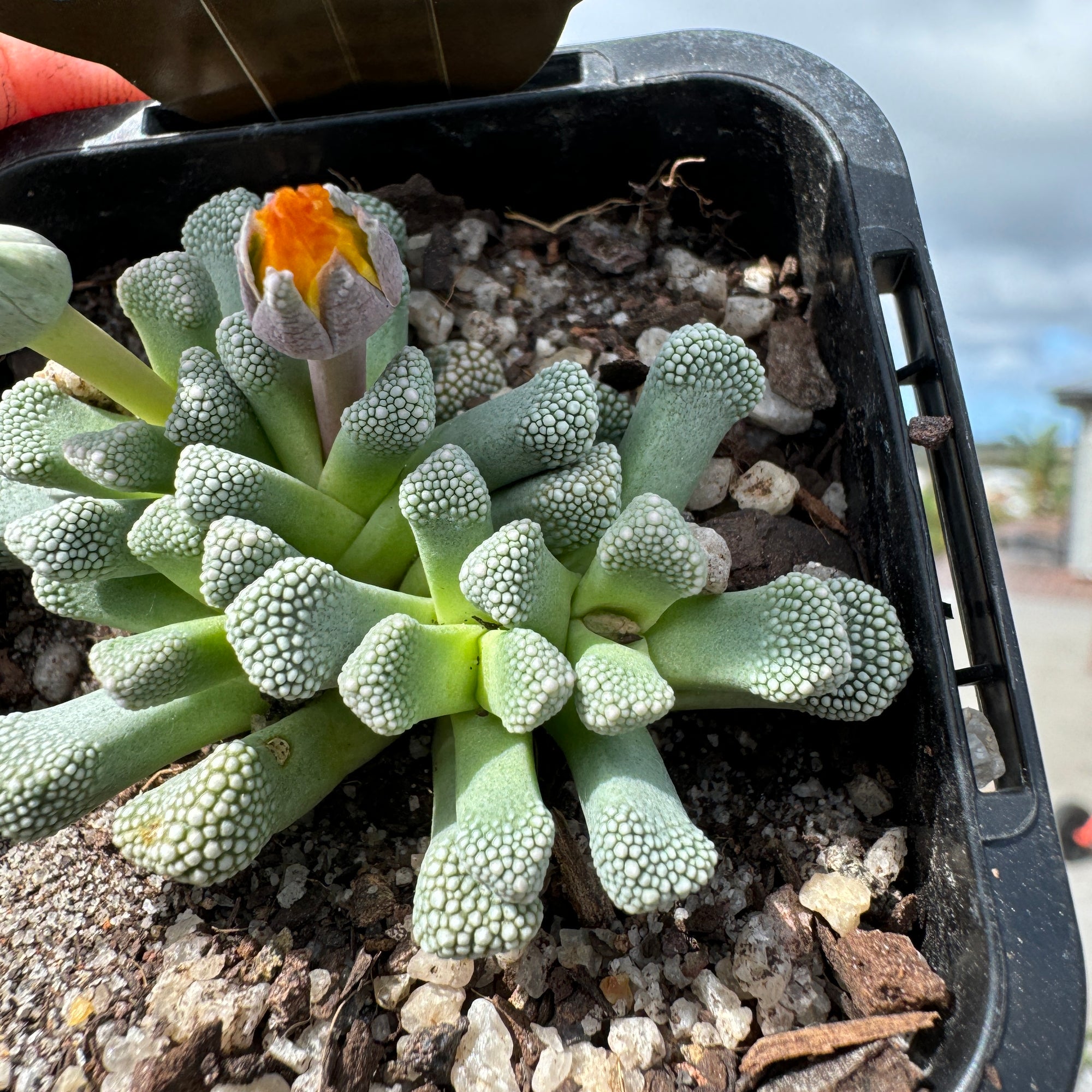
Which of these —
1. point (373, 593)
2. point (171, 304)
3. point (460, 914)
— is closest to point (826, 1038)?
point (460, 914)

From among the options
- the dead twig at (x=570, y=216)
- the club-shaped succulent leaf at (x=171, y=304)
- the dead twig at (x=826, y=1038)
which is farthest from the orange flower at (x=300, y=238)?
the dead twig at (x=826, y=1038)

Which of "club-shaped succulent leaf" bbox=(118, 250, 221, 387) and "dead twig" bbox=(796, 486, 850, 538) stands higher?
"club-shaped succulent leaf" bbox=(118, 250, 221, 387)

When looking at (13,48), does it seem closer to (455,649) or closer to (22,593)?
(22,593)

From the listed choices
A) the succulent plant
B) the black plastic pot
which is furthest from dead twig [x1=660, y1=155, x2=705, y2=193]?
the succulent plant

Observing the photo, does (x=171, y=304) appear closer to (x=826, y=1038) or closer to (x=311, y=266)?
(x=311, y=266)

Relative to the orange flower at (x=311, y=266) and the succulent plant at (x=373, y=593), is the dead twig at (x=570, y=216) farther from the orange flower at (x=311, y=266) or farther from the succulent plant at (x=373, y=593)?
the orange flower at (x=311, y=266)

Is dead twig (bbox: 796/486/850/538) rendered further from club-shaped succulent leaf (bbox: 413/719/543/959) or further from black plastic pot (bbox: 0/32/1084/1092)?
club-shaped succulent leaf (bbox: 413/719/543/959)

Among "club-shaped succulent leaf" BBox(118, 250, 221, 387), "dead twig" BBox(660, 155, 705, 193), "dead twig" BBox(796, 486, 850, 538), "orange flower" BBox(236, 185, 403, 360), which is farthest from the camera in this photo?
"dead twig" BBox(660, 155, 705, 193)
